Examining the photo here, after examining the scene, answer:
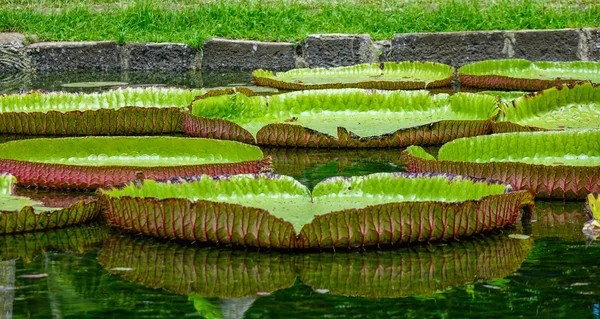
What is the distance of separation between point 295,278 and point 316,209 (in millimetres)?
481

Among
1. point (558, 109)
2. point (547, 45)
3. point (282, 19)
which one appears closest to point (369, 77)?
point (547, 45)

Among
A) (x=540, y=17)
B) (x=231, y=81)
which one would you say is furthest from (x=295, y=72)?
(x=540, y=17)

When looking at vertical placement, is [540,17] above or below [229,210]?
above

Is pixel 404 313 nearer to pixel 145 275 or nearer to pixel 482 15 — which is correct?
pixel 145 275

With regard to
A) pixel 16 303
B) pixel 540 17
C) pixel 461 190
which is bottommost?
pixel 16 303

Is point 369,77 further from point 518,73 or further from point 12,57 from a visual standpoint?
point 12,57

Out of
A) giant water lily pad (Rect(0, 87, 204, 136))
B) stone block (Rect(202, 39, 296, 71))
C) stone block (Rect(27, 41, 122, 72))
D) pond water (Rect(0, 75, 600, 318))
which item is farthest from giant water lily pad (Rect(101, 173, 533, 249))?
stone block (Rect(27, 41, 122, 72))

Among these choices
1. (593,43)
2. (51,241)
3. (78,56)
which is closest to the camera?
(51,241)

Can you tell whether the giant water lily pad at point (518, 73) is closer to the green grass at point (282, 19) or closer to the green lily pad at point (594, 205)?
the green grass at point (282, 19)

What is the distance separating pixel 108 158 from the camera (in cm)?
405

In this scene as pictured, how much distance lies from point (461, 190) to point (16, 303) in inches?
50.0

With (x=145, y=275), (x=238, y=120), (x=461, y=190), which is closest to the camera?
(x=145, y=275)

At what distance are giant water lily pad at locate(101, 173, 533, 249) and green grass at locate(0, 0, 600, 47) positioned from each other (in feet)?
15.6

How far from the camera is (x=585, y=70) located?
251 inches
